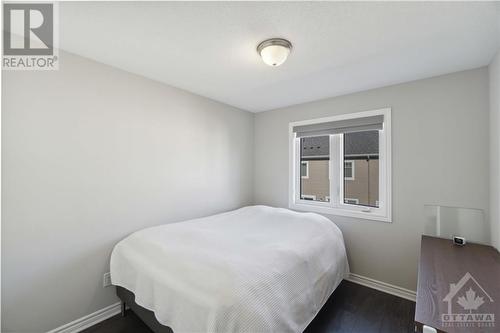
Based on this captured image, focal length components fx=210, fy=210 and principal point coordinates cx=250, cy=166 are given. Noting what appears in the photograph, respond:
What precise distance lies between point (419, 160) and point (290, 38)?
6.22 ft

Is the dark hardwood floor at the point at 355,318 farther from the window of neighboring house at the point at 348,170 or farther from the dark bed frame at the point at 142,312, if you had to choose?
the window of neighboring house at the point at 348,170

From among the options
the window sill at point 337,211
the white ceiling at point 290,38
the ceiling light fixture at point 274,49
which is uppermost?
the white ceiling at point 290,38

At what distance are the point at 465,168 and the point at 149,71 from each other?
10.8 feet

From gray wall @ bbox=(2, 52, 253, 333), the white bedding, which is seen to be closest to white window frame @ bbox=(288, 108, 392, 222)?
the white bedding

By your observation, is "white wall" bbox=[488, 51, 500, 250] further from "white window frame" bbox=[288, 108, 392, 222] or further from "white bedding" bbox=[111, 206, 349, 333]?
"white bedding" bbox=[111, 206, 349, 333]

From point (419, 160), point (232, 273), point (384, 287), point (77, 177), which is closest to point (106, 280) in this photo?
point (77, 177)

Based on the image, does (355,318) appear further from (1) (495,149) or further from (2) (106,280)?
(2) (106,280)

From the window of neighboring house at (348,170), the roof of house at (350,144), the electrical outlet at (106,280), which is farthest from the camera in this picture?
the window of neighboring house at (348,170)

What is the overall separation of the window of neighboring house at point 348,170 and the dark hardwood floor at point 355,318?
1385 mm

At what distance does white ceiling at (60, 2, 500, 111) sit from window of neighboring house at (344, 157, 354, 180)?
3.38ft

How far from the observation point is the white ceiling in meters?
1.32

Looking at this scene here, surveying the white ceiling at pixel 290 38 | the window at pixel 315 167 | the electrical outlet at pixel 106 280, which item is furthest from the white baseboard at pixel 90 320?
the window at pixel 315 167

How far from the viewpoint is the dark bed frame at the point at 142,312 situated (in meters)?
1.48

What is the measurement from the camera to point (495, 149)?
179 cm
